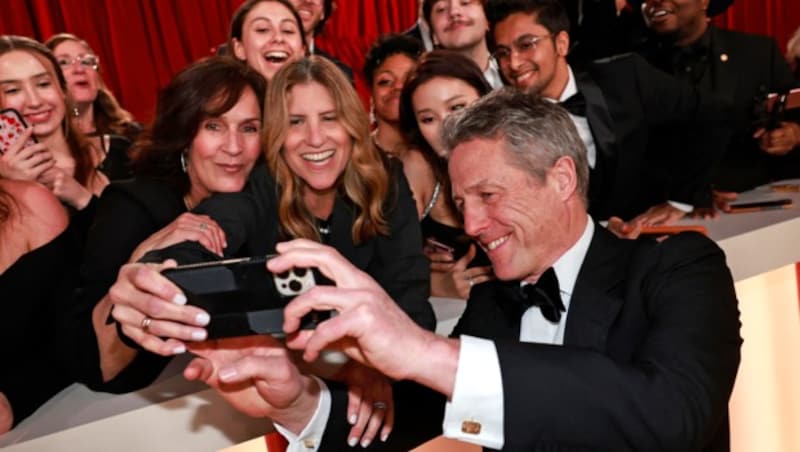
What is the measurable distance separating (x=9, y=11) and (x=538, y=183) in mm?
4994

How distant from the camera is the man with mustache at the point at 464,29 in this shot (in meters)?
3.74

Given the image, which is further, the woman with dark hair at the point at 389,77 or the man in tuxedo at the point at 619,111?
the woman with dark hair at the point at 389,77

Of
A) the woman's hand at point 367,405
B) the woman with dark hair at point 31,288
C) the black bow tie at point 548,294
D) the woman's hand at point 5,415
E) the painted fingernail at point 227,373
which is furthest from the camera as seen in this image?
the woman with dark hair at point 31,288

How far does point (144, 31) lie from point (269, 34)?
10.5 feet

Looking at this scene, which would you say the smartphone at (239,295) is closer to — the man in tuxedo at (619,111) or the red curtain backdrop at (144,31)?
the man in tuxedo at (619,111)

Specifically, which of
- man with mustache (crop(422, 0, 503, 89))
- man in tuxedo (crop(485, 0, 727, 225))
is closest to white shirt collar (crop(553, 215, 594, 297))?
man in tuxedo (crop(485, 0, 727, 225))

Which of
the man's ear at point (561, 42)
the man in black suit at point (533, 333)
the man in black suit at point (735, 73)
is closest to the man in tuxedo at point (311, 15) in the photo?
the man's ear at point (561, 42)

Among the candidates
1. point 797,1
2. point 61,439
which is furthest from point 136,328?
point 797,1

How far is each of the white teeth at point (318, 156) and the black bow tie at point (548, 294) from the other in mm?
1085

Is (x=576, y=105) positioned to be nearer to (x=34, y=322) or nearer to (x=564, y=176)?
(x=564, y=176)

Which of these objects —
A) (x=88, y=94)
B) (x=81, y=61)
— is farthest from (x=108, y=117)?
(x=81, y=61)

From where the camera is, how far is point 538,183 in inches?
68.4

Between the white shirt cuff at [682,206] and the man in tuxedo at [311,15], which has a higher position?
the man in tuxedo at [311,15]

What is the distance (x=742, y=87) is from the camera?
370 cm
